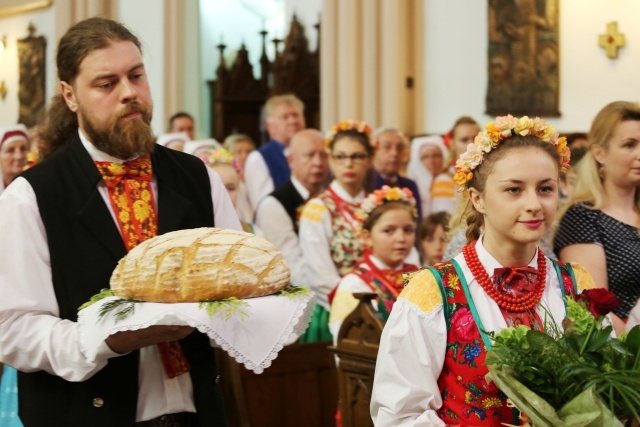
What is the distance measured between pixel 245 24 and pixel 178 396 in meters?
14.3

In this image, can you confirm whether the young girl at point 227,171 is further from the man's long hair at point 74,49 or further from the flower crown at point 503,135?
the flower crown at point 503,135

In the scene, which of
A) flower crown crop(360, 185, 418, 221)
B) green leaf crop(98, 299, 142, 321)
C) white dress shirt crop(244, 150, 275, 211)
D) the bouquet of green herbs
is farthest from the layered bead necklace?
white dress shirt crop(244, 150, 275, 211)

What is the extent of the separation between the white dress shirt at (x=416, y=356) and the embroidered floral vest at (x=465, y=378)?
0.02 meters

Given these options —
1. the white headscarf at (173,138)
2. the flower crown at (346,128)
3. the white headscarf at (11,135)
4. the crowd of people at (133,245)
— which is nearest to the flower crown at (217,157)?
the flower crown at (346,128)

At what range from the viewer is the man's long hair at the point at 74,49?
10.2 ft

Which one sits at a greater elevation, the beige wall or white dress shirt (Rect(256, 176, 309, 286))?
the beige wall

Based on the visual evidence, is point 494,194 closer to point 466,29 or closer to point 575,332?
point 575,332

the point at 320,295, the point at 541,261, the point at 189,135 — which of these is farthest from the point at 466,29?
the point at 541,261

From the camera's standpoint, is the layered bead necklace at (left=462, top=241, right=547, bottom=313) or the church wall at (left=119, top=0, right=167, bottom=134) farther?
the church wall at (left=119, top=0, right=167, bottom=134)

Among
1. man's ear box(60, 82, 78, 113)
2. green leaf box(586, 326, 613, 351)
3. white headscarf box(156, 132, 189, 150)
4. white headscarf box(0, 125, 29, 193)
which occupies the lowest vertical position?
green leaf box(586, 326, 613, 351)

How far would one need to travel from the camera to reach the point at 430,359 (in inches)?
111

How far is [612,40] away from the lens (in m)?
9.68

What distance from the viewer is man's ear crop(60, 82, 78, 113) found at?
3.17 m

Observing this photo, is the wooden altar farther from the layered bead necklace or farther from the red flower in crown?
the red flower in crown
